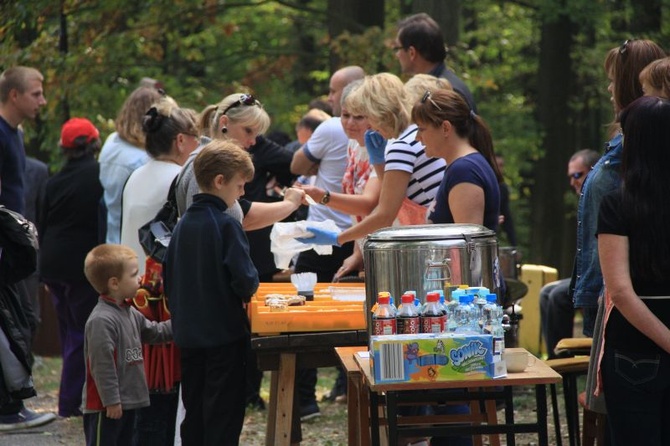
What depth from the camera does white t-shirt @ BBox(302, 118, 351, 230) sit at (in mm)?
8242

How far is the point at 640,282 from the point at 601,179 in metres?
0.93

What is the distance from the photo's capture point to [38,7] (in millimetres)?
11289

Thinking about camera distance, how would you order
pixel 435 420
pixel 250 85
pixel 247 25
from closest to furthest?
1. pixel 435 420
2. pixel 250 85
3. pixel 247 25

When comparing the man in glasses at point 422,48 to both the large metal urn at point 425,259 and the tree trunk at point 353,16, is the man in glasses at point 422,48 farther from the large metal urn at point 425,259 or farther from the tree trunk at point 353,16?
the tree trunk at point 353,16

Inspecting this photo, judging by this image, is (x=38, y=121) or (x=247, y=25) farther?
(x=247, y=25)

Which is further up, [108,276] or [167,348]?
[108,276]

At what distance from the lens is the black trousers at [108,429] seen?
6.08 meters

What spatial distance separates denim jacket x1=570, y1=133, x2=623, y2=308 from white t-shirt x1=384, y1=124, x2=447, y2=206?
4.01 ft

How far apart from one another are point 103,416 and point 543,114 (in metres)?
14.3

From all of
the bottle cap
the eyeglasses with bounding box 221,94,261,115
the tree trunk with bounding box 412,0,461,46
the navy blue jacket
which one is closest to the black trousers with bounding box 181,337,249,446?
the navy blue jacket

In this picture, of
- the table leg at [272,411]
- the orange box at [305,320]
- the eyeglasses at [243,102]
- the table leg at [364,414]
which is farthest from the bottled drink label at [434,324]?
the eyeglasses at [243,102]

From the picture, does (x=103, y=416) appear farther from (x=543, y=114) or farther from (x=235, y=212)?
(x=543, y=114)

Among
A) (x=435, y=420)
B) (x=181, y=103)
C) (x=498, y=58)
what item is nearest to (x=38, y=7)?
(x=181, y=103)

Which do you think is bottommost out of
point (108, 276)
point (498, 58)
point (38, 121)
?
point (108, 276)
